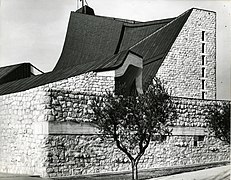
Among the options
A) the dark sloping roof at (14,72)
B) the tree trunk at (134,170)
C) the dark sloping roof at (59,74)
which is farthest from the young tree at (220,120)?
the dark sloping roof at (14,72)

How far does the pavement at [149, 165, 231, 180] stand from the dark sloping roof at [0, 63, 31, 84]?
1.08 m

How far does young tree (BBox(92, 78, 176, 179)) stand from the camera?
10.9 feet

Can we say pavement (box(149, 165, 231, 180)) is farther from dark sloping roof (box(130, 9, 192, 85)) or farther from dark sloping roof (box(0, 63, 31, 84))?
dark sloping roof (box(0, 63, 31, 84))

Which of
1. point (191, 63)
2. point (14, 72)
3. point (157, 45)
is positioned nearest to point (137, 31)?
point (157, 45)

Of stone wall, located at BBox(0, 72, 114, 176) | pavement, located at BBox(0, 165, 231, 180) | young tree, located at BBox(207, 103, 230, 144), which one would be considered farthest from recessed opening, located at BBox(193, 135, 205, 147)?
stone wall, located at BBox(0, 72, 114, 176)

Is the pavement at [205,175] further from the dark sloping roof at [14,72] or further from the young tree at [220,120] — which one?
the dark sloping roof at [14,72]

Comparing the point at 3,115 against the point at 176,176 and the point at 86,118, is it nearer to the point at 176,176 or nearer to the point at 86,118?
the point at 86,118

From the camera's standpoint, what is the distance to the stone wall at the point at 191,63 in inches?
140

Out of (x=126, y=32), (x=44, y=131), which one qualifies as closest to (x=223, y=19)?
(x=126, y=32)

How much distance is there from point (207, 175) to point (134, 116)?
60 cm

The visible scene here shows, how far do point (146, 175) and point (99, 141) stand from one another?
39 cm

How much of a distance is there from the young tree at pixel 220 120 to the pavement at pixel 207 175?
0.23m

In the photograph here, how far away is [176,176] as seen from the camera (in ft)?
11.1

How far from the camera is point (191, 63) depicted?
361 cm
